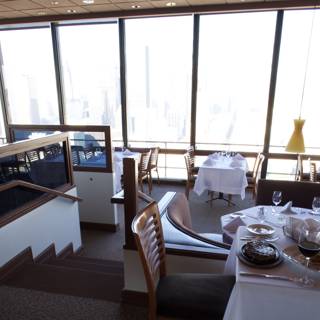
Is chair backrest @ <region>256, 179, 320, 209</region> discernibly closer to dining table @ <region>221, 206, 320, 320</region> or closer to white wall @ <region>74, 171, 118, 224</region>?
dining table @ <region>221, 206, 320, 320</region>

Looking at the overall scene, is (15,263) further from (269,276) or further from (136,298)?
(269,276)

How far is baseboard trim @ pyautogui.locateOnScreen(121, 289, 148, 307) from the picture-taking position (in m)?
2.04

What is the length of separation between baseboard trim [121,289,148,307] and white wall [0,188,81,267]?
119 cm

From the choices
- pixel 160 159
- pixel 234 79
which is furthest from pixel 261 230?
pixel 160 159

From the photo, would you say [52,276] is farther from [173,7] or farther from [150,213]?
[173,7]

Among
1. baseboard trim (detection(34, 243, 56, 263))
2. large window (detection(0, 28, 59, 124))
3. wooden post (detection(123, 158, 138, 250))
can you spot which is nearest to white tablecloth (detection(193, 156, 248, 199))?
baseboard trim (detection(34, 243, 56, 263))

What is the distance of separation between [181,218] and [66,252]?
1.67 meters

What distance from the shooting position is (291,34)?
187 inches

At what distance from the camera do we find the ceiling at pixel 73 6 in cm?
452

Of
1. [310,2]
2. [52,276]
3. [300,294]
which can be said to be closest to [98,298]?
[52,276]

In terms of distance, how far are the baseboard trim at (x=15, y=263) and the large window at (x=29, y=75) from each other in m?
3.94

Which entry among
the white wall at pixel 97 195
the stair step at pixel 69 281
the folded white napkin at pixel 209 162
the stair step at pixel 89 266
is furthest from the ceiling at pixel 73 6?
the stair step at pixel 69 281

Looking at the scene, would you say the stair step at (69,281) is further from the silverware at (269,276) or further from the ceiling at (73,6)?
the ceiling at (73,6)

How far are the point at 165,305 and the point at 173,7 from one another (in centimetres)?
487
